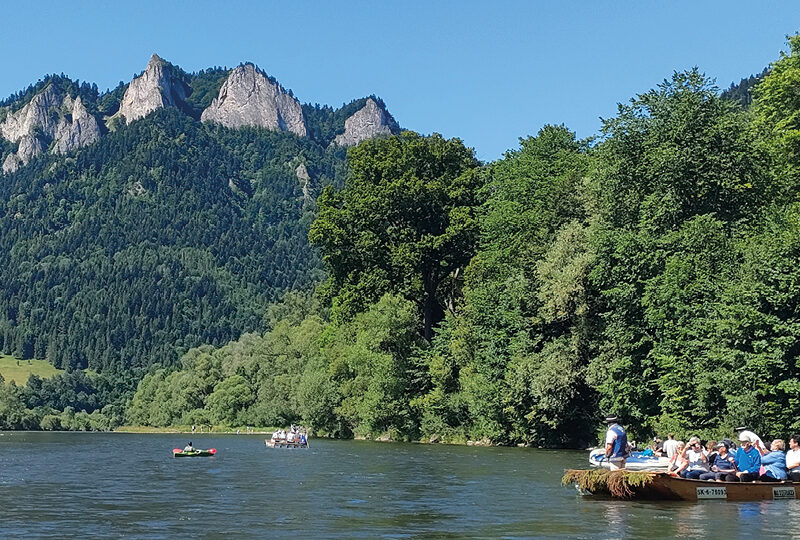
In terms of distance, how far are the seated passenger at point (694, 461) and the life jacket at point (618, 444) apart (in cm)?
215

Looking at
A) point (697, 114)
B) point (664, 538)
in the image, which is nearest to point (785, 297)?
point (697, 114)

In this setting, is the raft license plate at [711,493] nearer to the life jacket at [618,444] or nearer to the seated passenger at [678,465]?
the seated passenger at [678,465]

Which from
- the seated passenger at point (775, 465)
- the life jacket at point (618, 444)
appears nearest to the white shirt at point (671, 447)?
the life jacket at point (618, 444)

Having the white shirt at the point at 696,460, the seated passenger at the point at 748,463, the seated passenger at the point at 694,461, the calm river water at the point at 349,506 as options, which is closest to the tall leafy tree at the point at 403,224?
the calm river water at the point at 349,506

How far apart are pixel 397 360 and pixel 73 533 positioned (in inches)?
2537

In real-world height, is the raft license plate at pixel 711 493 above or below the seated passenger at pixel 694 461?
below

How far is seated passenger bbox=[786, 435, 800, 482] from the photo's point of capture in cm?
3766

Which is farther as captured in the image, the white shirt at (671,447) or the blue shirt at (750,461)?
the white shirt at (671,447)

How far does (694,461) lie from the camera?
38.6m

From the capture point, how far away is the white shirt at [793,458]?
3772cm

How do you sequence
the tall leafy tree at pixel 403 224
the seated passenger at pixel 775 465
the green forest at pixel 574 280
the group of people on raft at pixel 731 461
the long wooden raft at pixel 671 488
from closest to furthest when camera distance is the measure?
the long wooden raft at pixel 671 488
the seated passenger at pixel 775 465
the group of people on raft at pixel 731 461
the green forest at pixel 574 280
the tall leafy tree at pixel 403 224

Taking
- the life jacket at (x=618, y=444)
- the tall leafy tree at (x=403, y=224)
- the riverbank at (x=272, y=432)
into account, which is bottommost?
the life jacket at (x=618, y=444)

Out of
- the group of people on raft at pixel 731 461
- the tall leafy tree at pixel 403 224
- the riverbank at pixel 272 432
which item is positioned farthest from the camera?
the tall leafy tree at pixel 403 224

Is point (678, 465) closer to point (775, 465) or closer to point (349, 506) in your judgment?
point (775, 465)
